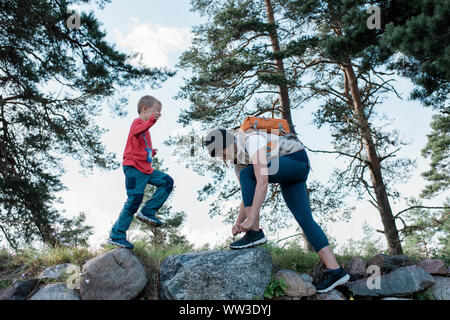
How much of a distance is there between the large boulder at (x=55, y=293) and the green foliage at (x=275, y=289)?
6.33ft

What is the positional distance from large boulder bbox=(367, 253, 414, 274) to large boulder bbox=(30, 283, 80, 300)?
3.69 metres

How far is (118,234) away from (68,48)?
5797 millimetres

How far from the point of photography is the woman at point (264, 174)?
330 cm

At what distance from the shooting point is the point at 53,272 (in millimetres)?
3881

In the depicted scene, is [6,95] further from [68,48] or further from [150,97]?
[150,97]

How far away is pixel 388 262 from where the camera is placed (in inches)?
189

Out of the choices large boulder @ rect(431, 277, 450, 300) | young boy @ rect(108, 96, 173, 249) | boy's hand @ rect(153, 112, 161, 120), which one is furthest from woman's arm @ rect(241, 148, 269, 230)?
large boulder @ rect(431, 277, 450, 300)

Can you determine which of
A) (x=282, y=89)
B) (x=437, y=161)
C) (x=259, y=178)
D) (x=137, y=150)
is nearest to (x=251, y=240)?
(x=259, y=178)

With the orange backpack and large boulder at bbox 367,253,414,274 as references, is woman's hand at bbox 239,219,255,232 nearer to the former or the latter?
the orange backpack

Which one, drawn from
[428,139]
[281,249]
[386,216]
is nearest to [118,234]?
[281,249]

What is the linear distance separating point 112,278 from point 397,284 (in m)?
3.26

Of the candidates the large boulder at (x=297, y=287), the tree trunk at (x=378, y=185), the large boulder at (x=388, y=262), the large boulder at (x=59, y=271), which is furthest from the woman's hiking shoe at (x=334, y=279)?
the tree trunk at (x=378, y=185)

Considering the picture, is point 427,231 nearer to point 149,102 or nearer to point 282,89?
point 282,89

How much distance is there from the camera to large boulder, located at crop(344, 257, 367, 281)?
458 cm
